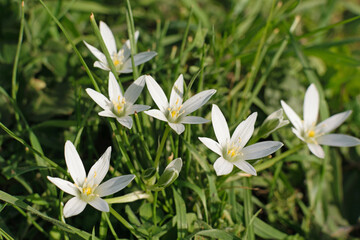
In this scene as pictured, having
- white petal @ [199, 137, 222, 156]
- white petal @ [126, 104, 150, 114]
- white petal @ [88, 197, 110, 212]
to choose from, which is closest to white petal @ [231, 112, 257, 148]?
white petal @ [199, 137, 222, 156]

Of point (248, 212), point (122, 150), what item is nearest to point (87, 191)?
point (122, 150)

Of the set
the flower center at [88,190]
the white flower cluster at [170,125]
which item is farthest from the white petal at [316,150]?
the flower center at [88,190]

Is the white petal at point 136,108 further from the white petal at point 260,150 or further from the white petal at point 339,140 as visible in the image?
the white petal at point 339,140

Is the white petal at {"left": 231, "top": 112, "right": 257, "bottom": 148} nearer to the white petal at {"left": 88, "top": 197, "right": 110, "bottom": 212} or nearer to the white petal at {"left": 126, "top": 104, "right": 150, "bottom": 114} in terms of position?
the white petal at {"left": 126, "top": 104, "right": 150, "bottom": 114}

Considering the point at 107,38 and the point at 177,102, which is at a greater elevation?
the point at 107,38

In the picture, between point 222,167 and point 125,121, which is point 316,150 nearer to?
point 222,167

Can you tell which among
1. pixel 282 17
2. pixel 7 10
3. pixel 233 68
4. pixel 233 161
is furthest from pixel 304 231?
pixel 7 10
